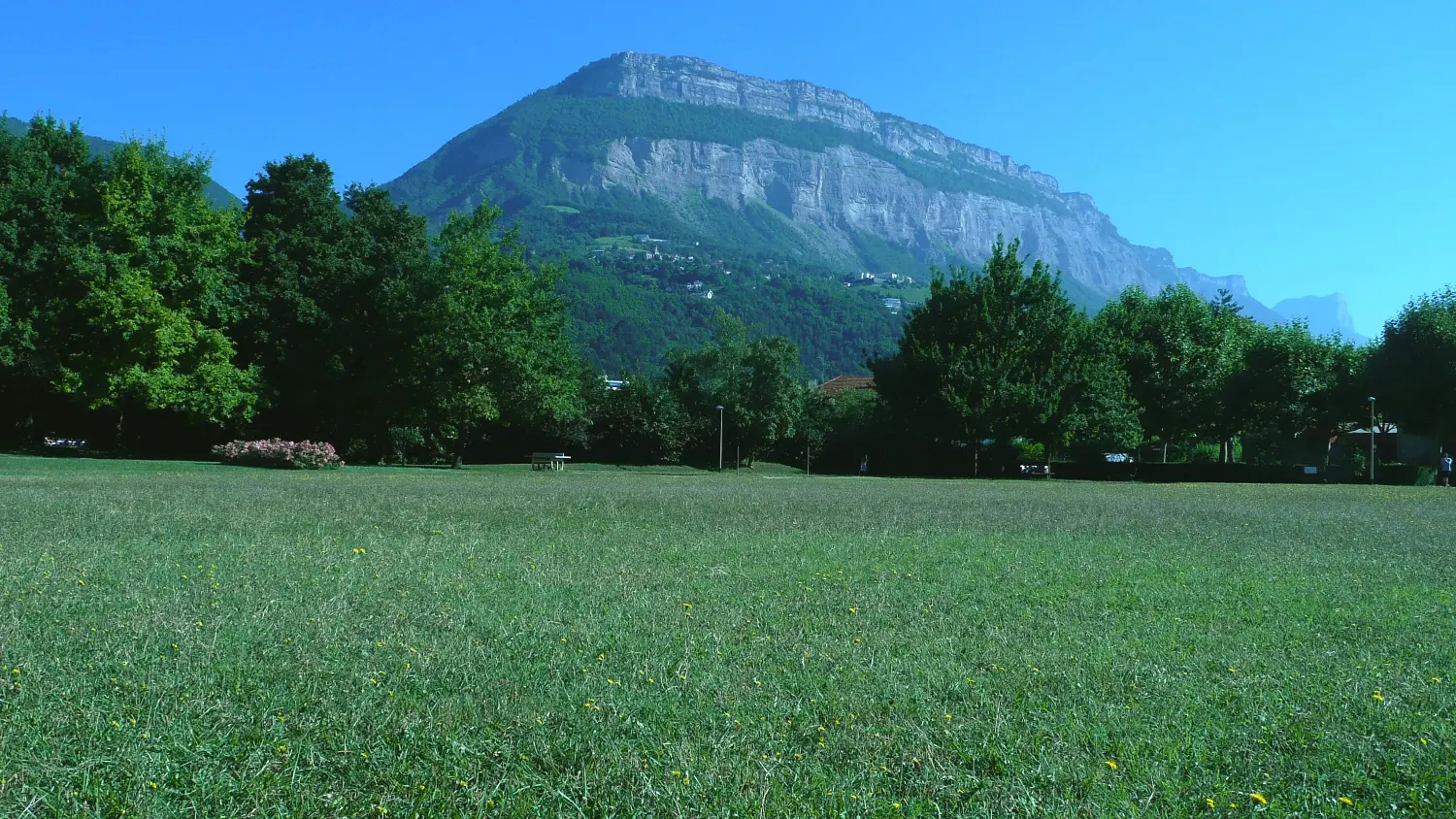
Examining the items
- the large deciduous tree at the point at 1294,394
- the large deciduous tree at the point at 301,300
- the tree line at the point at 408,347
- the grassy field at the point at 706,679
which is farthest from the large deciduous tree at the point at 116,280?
the large deciduous tree at the point at 1294,394

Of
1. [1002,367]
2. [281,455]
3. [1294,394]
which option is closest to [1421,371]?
[1294,394]

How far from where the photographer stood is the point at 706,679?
5629 millimetres

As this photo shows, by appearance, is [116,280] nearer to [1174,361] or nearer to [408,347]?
[408,347]

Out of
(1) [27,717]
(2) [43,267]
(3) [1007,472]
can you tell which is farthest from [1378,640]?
(3) [1007,472]

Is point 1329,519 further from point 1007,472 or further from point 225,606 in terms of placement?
point 1007,472

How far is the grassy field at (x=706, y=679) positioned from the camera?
13.5ft

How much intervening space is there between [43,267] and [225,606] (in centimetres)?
3866

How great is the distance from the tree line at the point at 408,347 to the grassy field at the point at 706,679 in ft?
101

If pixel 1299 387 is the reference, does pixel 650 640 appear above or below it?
below

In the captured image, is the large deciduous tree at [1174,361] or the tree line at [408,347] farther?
the large deciduous tree at [1174,361]

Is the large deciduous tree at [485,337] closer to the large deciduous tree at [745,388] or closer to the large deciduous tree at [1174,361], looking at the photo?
the large deciduous tree at [745,388]

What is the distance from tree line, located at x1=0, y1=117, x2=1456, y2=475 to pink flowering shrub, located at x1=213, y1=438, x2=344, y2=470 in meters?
4.39

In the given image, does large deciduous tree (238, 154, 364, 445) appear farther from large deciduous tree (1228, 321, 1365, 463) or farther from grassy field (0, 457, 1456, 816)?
large deciduous tree (1228, 321, 1365, 463)

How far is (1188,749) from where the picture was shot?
4.60 m
